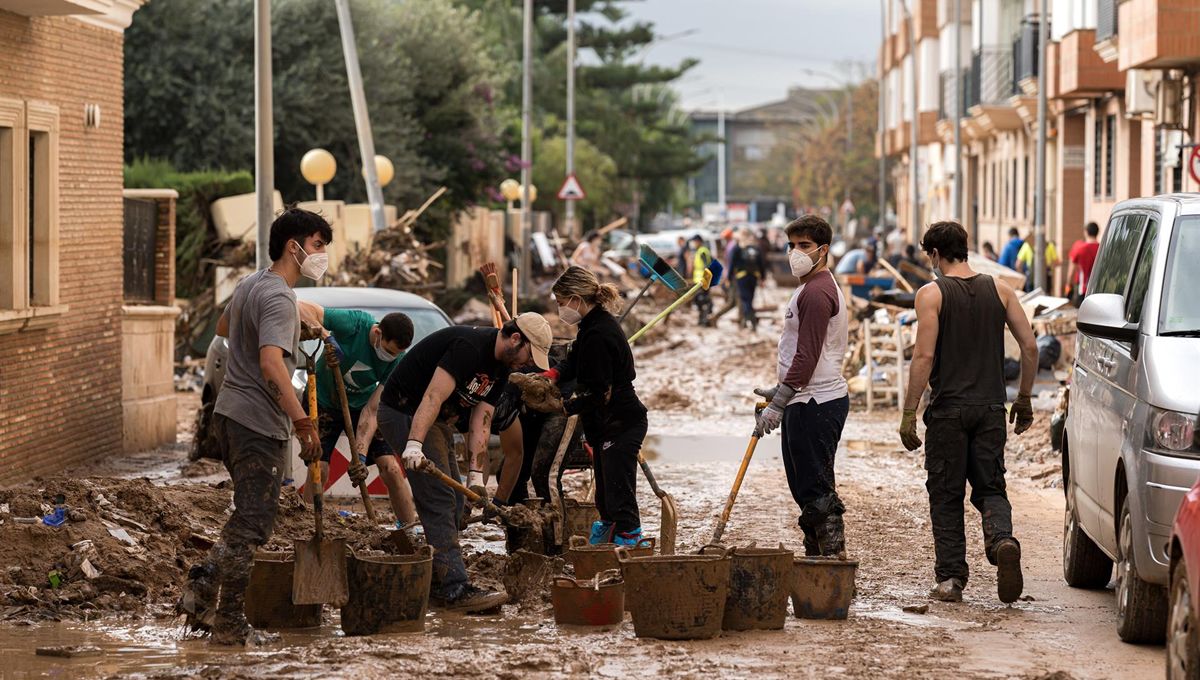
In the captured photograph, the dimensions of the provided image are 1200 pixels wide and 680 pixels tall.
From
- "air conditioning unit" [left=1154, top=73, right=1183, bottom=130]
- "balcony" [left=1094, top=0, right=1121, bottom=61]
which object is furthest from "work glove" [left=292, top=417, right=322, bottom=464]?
"balcony" [left=1094, top=0, right=1121, bottom=61]

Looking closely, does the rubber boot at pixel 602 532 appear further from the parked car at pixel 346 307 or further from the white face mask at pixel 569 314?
the parked car at pixel 346 307

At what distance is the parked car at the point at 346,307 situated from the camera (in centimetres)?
1388

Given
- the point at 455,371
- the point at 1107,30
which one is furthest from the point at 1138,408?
the point at 1107,30

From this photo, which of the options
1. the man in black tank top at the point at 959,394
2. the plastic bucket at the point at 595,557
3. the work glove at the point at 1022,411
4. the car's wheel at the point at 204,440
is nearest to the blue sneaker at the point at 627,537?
the plastic bucket at the point at 595,557

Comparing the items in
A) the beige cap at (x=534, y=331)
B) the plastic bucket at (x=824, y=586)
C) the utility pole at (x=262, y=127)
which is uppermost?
the utility pole at (x=262, y=127)

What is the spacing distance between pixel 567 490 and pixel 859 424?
5.92m

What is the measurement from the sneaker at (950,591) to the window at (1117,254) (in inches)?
63.8

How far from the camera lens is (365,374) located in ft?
32.3

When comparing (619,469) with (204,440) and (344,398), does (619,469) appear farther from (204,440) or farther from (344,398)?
(204,440)

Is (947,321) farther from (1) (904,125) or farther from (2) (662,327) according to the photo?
(1) (904,125)

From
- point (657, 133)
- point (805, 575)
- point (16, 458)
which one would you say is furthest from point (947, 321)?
point (657, 133)

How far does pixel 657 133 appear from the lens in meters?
81.2

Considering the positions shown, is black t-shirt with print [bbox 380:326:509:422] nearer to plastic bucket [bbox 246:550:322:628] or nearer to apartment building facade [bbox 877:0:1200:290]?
plastic bucket [bbox 246:550:322:628]

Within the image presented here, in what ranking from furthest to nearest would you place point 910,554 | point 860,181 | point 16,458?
point 860,181
point 16,458
point 910,554
